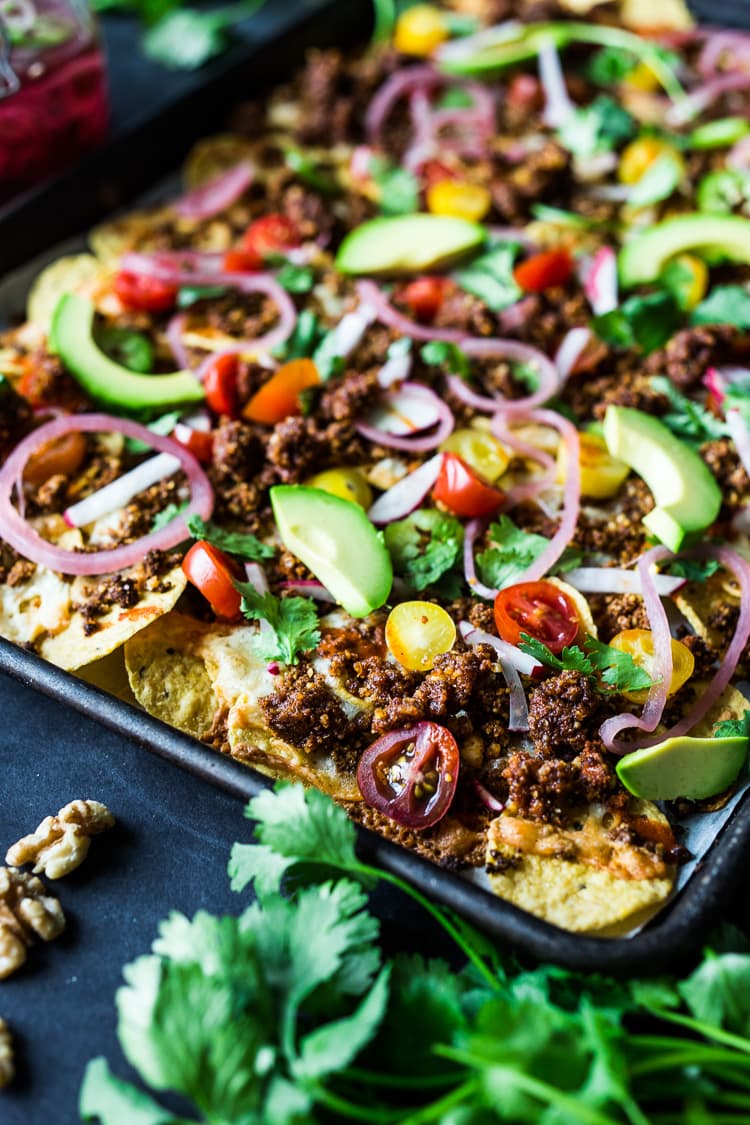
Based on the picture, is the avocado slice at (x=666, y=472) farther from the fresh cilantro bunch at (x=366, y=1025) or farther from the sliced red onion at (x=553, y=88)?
the sliced red onion at (x=553, y=88)

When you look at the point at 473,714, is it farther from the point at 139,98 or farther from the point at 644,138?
the point at 139,98

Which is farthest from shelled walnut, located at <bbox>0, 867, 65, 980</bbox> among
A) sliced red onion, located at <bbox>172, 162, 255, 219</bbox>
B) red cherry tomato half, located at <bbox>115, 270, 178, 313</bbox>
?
sliced red onion, located at <bbox>172, 162, 255, 219</bbox>

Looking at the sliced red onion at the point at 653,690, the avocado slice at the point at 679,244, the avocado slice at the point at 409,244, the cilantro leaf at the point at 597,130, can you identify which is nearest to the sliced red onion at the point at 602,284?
the avocado slice at the point at 679,244

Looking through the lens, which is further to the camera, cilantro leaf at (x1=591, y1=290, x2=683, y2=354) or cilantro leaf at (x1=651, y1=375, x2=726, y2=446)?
cilantro leaf at (x1=591, y1=290, x2=683, y2=354)

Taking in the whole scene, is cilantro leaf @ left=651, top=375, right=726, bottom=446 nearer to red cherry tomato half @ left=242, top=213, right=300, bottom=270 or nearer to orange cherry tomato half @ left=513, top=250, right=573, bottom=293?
orange cherry tomato half @ left=513, top=250, right=573, bottom=293

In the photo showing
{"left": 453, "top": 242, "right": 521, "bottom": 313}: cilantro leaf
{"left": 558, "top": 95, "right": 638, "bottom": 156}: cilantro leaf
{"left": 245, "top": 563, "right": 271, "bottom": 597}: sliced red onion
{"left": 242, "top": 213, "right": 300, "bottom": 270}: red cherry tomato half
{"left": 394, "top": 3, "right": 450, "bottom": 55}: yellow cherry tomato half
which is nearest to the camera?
{"left": 245, "top": 563, "right": 271, "bottom": 597}: sliced red onion

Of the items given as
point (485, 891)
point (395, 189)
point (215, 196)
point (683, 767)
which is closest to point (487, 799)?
point (485, 891)

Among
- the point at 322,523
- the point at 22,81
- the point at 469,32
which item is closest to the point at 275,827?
the point at 322,523
